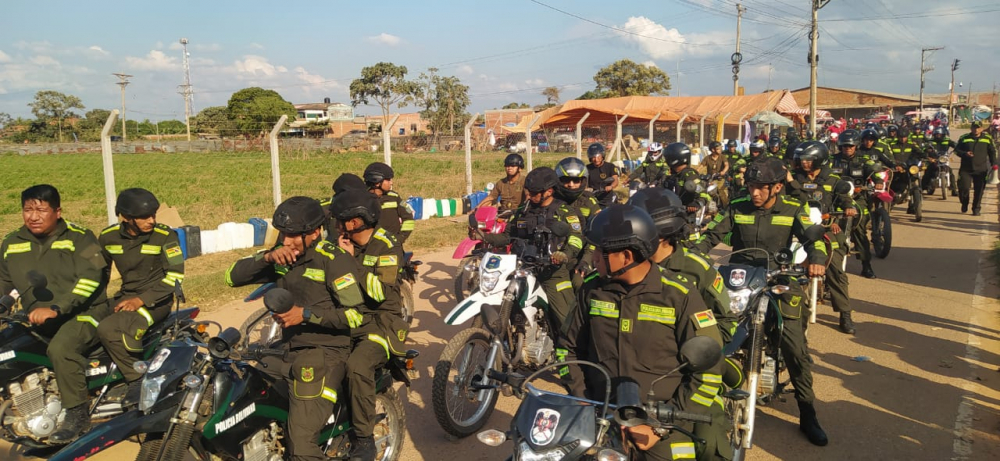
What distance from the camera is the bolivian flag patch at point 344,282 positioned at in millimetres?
3951

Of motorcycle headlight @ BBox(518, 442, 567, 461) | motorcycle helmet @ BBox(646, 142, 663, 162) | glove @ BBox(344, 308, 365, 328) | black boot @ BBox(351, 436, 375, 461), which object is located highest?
motorcycle helmet @ BBox(646, 142, 663, 162)

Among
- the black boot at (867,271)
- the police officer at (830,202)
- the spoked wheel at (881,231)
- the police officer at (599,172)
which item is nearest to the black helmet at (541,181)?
the police officer at (830,202)

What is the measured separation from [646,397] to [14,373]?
4382 mm

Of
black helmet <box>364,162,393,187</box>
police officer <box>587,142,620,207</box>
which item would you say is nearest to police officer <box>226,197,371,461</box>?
black helmet <box>364,162,393,187</box>

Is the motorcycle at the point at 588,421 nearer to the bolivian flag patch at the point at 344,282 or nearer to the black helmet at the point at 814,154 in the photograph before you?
the bolivian flag patch at the point at 344,282

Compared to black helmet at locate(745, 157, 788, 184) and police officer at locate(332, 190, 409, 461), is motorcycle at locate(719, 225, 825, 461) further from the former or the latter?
police officer at locate(332, 190, 409, 461)

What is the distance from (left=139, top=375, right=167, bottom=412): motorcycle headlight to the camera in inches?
137

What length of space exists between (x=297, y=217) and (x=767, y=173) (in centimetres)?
360

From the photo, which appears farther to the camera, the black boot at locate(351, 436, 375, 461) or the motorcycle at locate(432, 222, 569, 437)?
the motorcycle at locate(432, 222, 569, 437)

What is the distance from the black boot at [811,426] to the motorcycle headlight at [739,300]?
102 cm

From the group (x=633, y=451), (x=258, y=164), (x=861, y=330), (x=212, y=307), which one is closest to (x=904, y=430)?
(x=861, y=330)

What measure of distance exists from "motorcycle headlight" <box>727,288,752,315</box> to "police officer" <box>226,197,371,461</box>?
253cm

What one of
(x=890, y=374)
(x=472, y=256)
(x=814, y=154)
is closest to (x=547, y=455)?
(x=472, y=256)

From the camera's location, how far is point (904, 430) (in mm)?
5191
